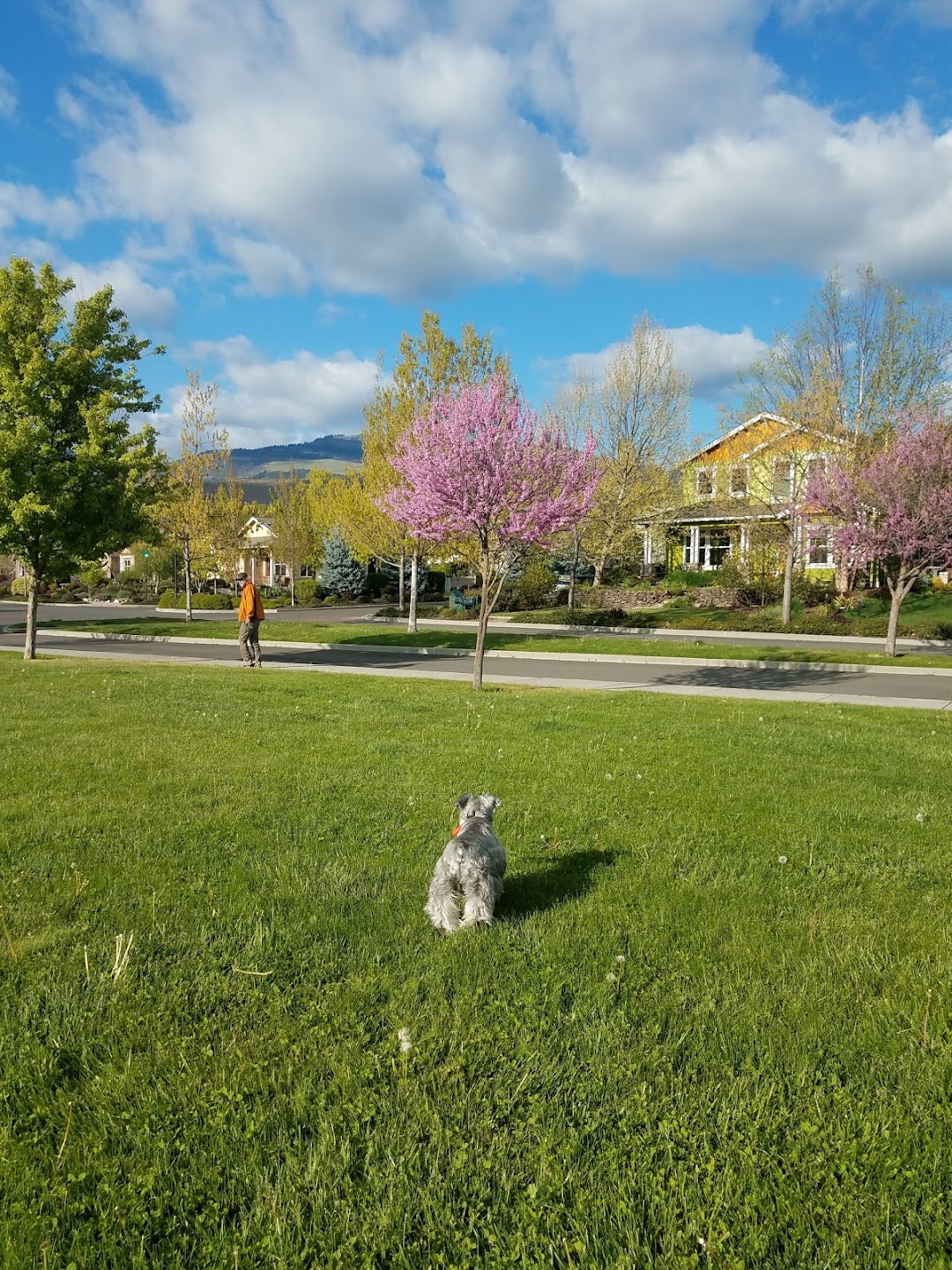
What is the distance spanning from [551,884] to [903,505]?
17.2 metres

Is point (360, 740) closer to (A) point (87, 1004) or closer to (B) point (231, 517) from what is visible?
(A) point (87, 1004)

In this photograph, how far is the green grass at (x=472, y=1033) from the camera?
2193 millimetres

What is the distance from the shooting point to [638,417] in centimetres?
3209

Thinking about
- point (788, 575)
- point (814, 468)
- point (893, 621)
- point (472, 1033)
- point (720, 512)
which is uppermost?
point (720, 512)

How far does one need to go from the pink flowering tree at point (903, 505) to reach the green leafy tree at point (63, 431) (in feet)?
54.3

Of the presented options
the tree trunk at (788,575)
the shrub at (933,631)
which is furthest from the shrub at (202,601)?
the shrub at (933,631)

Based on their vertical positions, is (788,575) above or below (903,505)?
below

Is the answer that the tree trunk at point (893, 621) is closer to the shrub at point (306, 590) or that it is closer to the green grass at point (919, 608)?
the green grass at point (919, 608)

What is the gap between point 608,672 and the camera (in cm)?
1725

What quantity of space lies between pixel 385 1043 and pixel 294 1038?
0.35 metres

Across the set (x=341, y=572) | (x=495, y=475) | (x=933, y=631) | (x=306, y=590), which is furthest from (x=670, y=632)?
(x=306, y=590)

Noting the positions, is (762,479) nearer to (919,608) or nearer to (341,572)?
(919,608)

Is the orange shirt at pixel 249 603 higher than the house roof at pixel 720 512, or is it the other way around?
the house roof at pixel 720 512

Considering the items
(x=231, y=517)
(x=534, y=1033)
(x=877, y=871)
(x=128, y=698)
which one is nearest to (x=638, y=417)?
(x=231, y=517)
